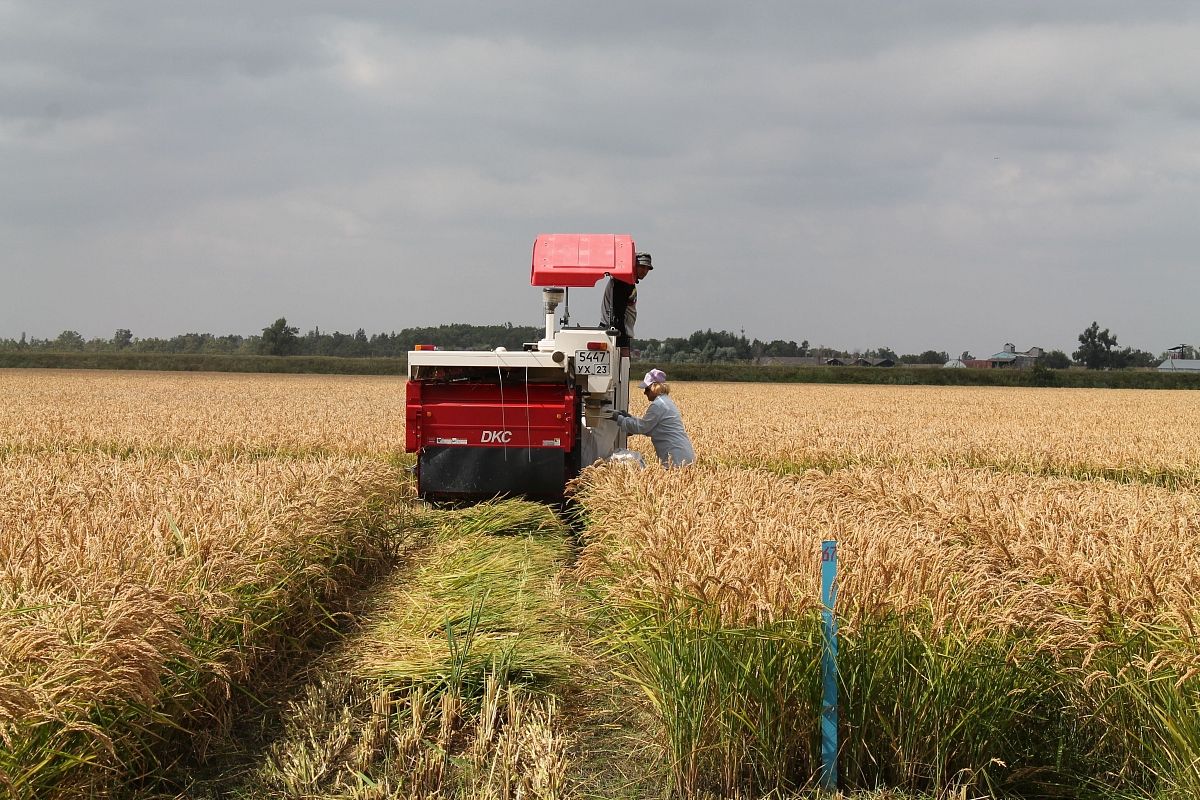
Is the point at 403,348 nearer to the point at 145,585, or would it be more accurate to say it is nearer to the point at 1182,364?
the point at 145,585

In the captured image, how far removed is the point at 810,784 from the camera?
4293mm

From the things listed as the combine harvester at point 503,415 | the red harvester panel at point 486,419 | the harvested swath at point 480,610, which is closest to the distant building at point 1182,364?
the combine harvester at point 503,415

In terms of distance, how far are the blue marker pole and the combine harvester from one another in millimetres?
5163

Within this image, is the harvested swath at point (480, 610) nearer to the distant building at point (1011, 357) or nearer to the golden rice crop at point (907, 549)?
the golden rice crop at point (907, 549)

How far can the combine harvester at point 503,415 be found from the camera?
9.24 metres

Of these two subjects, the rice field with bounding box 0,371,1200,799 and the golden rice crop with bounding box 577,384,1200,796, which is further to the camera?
the golden rice crop with bounding box 577,384,1200,796

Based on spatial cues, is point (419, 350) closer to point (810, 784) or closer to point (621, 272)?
point (621, 272)

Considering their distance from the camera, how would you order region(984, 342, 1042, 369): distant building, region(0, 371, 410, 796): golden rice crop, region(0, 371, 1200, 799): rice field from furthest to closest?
region(984, 342, 1042, 369): distant building → region(0, 371, 1200, 799): rice field → region(0, 371, 410, 796): golden rice crop

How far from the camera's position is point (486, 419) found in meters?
9.32

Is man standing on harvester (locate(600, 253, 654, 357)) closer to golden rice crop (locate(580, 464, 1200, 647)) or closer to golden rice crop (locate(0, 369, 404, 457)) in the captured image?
golden rice crop (locate(580, 464, 1200, 647))

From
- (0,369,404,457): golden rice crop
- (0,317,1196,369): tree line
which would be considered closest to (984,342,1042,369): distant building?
(0,317,1196,369): tree line

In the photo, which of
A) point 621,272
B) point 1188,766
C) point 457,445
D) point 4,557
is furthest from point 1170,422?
point 4,557

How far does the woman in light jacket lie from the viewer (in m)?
10.6

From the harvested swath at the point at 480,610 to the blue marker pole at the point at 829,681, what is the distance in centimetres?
176
